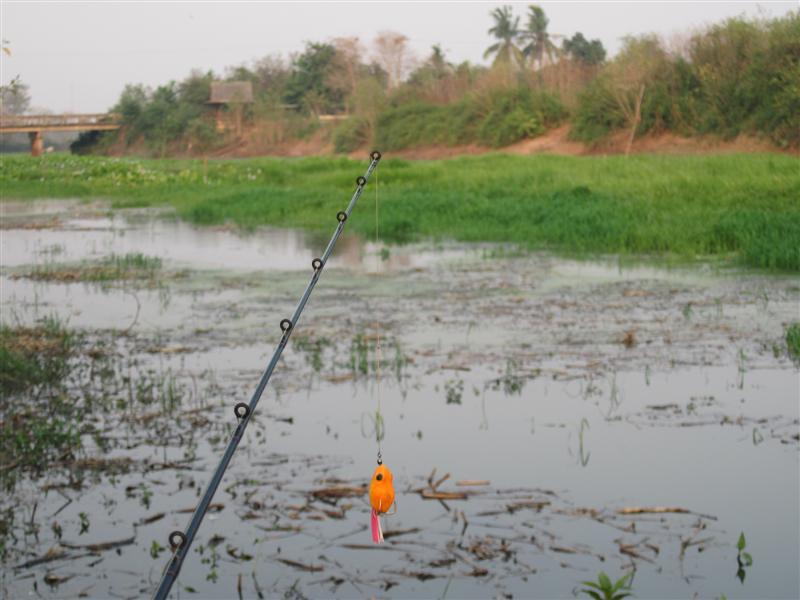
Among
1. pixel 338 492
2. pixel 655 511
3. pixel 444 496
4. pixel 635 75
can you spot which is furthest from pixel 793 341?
pixel 635 75

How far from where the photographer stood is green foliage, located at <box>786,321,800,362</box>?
8.69 metres

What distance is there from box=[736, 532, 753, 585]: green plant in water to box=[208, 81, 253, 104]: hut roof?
69.9m

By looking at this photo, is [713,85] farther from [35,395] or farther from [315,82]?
[315,82]

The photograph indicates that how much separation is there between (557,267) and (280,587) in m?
9.42

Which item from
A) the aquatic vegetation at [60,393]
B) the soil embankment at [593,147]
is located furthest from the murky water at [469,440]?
the soil embankment at [593,147]

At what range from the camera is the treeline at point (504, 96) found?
34.4m

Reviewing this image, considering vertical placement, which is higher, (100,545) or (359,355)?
(359,355)

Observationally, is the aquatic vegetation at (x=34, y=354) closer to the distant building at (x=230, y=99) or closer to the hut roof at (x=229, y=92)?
the distant building at (x=230, y=99)

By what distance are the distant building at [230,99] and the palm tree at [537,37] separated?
19402 millimetres

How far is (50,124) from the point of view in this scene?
2795 inches

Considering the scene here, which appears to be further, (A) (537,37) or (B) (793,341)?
(A) (537,37)

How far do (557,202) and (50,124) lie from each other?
57030 millimetres

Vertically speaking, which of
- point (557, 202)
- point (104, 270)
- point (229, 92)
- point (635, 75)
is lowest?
point (104, 270)

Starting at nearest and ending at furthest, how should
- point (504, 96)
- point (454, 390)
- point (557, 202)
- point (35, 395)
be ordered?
point (35, 395) → point (454, 390) → point (557, 202) → point (504, 96)
